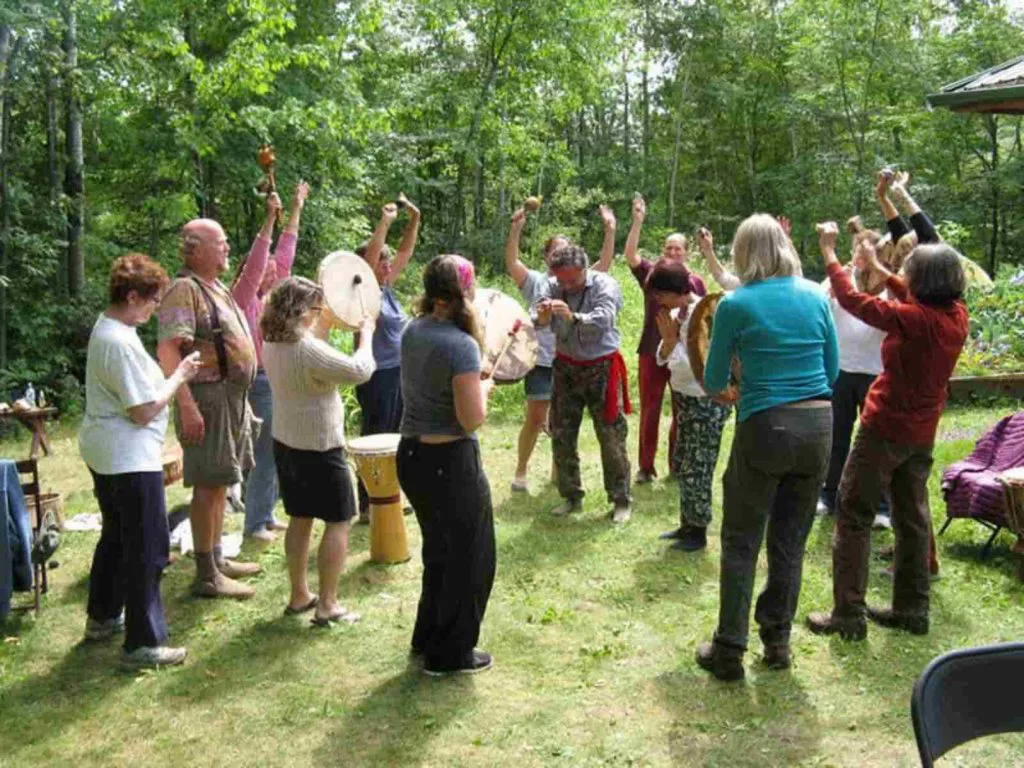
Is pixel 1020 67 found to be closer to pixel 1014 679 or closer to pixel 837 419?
pixel 837 419

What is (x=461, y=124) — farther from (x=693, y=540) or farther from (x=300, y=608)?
(x=300, y=608)

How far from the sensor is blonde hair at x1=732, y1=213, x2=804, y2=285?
380 centimetres

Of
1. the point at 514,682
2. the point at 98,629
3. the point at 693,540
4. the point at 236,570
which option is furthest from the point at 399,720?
the point at 693,540

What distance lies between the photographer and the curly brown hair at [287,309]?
4297 mm

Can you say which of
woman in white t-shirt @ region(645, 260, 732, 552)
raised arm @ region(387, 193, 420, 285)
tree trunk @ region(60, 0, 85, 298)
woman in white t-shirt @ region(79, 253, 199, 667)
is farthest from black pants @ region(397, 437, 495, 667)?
tree trunk @ region(60, 0, 85, 298)

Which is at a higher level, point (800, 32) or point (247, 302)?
point (800, 32)

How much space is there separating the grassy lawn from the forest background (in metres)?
7.93

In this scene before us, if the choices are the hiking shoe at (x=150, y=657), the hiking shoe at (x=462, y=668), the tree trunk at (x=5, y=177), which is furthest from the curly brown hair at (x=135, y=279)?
the tree trunk at (x=5, y=177)

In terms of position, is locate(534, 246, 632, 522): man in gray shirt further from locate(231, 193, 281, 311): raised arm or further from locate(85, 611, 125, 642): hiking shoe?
locate(85, 611, 125, 642): hiking shoe

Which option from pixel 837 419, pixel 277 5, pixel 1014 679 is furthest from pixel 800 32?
pixel 1014 679

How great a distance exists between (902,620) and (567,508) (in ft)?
8.53

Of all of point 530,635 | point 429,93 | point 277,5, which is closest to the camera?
point 530,635

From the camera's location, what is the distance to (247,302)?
5.63 m

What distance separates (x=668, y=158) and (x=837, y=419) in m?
28.3
